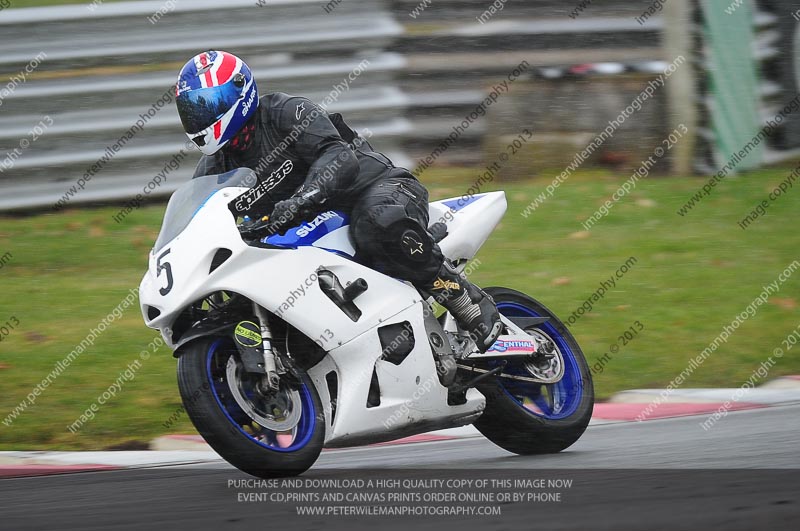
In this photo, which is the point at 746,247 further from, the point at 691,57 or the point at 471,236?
the point at 471,236

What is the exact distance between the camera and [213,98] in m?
4.76

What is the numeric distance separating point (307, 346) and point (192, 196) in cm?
80

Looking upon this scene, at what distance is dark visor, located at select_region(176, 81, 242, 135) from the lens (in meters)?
4.75

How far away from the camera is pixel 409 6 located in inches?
420

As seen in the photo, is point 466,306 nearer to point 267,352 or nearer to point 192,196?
point 267,352

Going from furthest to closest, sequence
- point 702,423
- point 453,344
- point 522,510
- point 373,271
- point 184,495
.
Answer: point 702,423 < point 453,344 < point 373,271 < point 184,495 < point 522,510

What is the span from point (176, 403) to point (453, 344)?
2.10m

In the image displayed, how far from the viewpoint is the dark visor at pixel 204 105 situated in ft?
15.6

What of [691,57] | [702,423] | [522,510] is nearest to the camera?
[522,510]

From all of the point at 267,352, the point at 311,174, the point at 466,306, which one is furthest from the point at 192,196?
the point at 466,306

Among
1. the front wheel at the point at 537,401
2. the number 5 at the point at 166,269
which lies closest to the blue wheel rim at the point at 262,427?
the number 5 at the point at 166,269

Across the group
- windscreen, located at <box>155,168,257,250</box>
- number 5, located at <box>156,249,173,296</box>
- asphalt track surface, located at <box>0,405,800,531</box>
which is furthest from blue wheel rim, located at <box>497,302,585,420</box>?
number 5, located at <box>156,249,173,296</box>

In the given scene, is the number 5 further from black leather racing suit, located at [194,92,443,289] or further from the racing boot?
the racing boot

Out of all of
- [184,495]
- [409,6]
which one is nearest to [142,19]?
[409,6]
